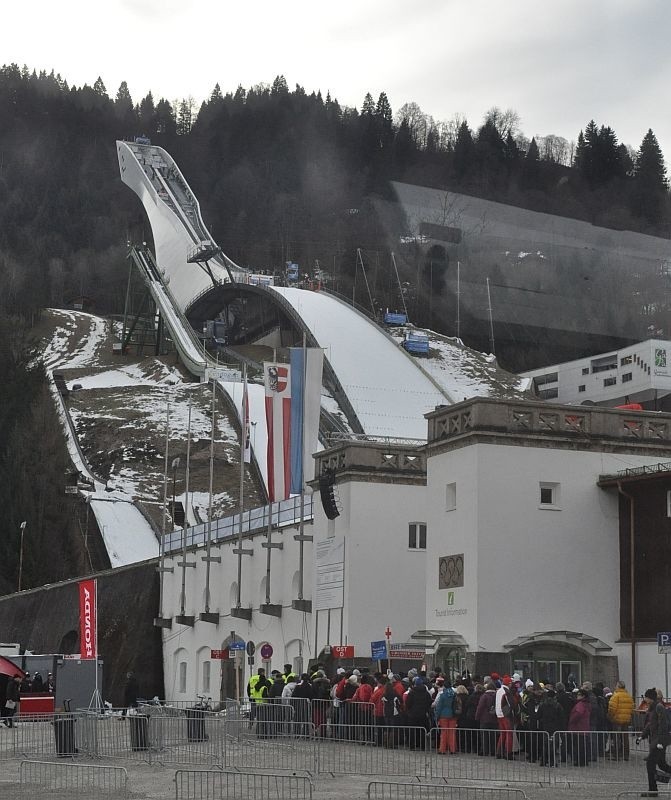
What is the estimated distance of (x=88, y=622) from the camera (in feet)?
94.1

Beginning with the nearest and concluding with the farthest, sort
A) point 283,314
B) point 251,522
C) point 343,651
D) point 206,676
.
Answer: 1. point 343,651
2. point 251,522
3. point 206,676
4. point 283,314

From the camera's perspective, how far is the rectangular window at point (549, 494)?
93.5 ft

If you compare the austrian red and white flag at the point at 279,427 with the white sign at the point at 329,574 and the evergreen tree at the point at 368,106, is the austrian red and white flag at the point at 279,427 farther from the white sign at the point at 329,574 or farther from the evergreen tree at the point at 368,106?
the evergreen tree at the point at 368,106

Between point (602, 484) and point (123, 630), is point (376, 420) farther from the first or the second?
point (602, 484)

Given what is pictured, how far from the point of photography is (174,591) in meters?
46.7

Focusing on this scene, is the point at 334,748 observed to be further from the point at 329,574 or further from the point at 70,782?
the point at 329,574

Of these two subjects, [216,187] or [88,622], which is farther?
[216,187]

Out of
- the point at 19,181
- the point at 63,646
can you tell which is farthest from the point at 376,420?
the point at 19,181

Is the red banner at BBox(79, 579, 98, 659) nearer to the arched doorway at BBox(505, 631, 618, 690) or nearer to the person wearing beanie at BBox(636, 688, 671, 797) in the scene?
the arched doorway at BBox(505, 631, 618, 690)

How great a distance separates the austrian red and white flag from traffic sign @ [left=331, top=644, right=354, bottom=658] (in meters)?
5.29

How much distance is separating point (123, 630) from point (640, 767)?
1272 inches

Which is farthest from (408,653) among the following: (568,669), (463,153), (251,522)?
(463,153)

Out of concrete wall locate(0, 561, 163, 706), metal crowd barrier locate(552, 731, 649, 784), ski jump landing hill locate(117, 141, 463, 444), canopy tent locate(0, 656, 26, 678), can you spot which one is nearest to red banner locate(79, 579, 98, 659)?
canopy tent locate(0, 656, 26, 678)

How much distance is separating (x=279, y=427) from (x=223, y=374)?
46319 mm
